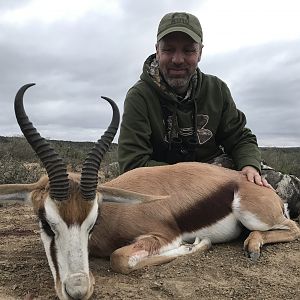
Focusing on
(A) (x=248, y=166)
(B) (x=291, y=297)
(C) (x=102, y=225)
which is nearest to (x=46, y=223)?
(C) (x=102, y=225)

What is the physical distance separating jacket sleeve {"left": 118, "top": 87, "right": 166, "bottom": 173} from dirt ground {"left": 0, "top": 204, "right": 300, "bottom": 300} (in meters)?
1.69

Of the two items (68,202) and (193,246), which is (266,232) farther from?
(68,202)

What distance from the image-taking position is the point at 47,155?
4199mm

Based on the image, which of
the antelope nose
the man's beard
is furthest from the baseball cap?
the antelope nose

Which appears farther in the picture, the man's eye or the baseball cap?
the baseball cap

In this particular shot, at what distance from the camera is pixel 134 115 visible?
6.92m

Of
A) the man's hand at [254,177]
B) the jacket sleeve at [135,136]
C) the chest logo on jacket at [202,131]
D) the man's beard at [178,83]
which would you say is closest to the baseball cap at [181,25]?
the man's beard at [178,83]

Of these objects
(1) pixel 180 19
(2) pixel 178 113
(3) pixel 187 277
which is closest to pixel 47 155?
(3) pixel 187 277

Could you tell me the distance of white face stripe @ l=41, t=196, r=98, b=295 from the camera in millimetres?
3708

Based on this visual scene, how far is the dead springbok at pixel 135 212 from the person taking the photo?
391cm

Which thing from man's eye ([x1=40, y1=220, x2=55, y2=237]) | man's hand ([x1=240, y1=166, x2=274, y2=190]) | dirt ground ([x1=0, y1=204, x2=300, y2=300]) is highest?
man's hand ([x1=240, y1=166, x2=274, y2=190])

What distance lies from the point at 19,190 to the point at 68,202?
586mm

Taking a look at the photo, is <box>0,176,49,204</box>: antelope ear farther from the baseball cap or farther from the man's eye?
the baseball cap

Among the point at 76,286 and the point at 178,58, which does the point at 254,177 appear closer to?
the point at 178,58
